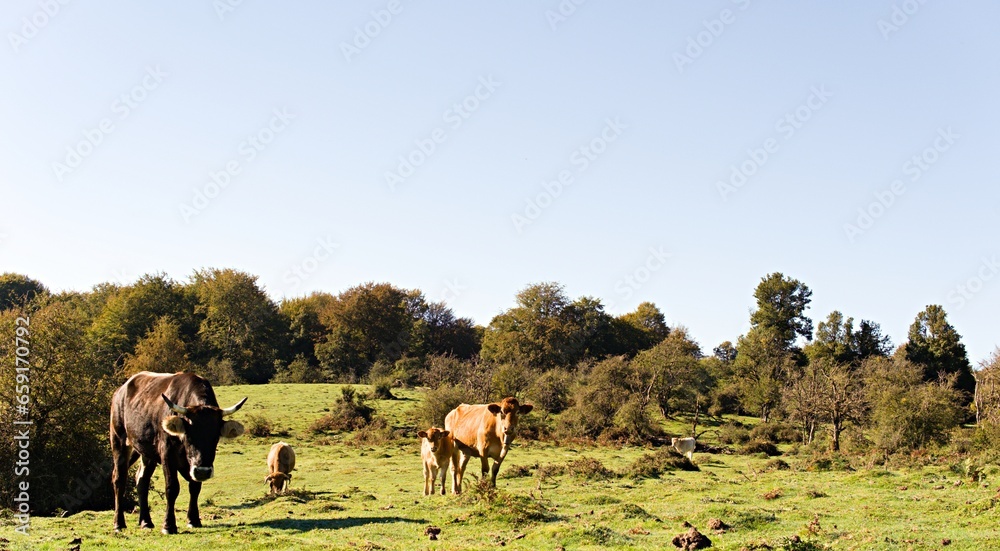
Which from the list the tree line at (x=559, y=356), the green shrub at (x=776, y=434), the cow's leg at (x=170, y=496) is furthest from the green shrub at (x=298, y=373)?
the cow's leg at (x=170, y=496)

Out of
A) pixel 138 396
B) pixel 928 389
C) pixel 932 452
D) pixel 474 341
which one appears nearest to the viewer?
pixel 138 396

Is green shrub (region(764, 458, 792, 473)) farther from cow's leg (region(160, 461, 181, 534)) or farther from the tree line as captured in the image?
cow's leg (region(160, 461, 181, 534))

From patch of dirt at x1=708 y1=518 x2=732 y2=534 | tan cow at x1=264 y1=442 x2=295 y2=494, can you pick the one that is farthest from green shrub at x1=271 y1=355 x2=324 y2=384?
patch of dirt at x1=708 y1=518 x2=732 y2=534

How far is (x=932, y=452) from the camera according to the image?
119 ft

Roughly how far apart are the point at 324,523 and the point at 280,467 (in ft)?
29.6

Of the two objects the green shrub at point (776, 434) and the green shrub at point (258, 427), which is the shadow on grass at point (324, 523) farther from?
the green shrub at point (776, 434)

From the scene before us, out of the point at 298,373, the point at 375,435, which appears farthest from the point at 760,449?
the point at 298,373

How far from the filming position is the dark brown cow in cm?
1248

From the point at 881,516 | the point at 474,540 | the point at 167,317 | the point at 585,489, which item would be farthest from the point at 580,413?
the point at 167,317

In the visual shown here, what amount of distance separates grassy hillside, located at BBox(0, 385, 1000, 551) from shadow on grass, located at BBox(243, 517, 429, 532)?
0.02m

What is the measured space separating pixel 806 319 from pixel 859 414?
36.3 meters

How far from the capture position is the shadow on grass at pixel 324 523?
13312mm

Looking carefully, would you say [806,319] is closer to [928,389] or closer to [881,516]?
[928,389]

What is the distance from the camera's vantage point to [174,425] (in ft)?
40.9
